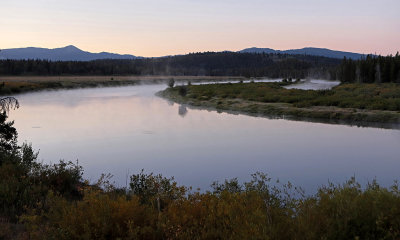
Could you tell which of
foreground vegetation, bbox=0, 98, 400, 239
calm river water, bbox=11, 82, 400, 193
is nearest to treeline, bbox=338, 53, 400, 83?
calm river water, bbox=11, 82, 400, 193

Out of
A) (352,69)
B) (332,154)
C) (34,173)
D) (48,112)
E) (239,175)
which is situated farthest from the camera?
(352,69)

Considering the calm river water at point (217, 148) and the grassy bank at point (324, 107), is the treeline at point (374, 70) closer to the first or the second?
the grassy bank at point (324, 107)

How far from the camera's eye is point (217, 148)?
1903cm

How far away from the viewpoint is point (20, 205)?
7.48 metres

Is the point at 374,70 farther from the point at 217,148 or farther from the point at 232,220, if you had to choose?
the point at 232,220

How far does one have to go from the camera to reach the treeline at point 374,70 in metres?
76.7

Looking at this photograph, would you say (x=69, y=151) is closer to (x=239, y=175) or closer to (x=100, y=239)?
(x=239, y=175)

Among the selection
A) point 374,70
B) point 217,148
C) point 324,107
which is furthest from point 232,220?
point 374,70

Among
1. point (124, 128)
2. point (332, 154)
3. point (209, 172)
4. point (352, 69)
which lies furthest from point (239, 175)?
point (352, 69)

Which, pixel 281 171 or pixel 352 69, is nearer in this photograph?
pixel 281 171

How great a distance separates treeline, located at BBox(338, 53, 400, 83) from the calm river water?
60.4 m

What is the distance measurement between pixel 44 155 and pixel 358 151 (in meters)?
16.6

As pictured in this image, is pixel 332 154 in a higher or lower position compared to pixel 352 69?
lower

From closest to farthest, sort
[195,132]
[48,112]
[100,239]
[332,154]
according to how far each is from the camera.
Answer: [100,239] < [332,154] < [195,132] < [48,112]
